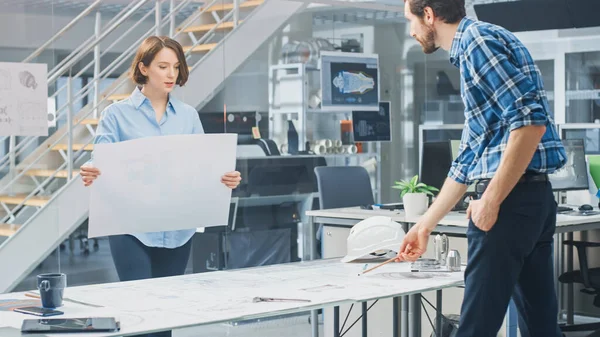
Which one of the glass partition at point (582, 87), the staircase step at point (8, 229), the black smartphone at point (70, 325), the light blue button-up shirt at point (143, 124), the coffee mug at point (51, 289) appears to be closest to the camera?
the black smartphone at point (70, 325)

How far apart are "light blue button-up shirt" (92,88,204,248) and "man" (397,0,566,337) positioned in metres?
1.20

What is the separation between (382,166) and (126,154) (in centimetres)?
457

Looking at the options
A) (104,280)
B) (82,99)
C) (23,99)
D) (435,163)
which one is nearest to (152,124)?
(23,99)

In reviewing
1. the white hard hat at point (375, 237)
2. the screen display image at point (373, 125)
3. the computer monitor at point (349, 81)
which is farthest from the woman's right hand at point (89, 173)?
the screen display image at point (373, 125)

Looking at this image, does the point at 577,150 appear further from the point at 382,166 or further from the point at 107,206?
the point at 107,206

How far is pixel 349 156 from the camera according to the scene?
7113mm

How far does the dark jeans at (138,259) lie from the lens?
3250 millimetres

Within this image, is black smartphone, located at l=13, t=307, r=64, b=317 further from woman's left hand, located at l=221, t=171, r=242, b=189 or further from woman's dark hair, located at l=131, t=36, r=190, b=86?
woman's dark hair, located at l=131, t=36, r=190, b=86

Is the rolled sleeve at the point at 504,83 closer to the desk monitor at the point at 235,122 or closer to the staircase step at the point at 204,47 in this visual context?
the desk monitor at the point at 235,122

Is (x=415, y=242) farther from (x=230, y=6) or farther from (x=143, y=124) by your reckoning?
(x=230, y=6)

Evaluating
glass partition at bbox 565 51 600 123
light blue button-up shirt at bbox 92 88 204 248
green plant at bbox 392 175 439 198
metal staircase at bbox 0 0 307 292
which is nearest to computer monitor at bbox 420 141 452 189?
green plant at bbox 392 175 439 198

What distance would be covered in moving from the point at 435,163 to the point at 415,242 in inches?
103

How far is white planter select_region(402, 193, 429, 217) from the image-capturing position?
4785 millimetres

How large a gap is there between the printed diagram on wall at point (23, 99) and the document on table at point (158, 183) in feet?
6.26
